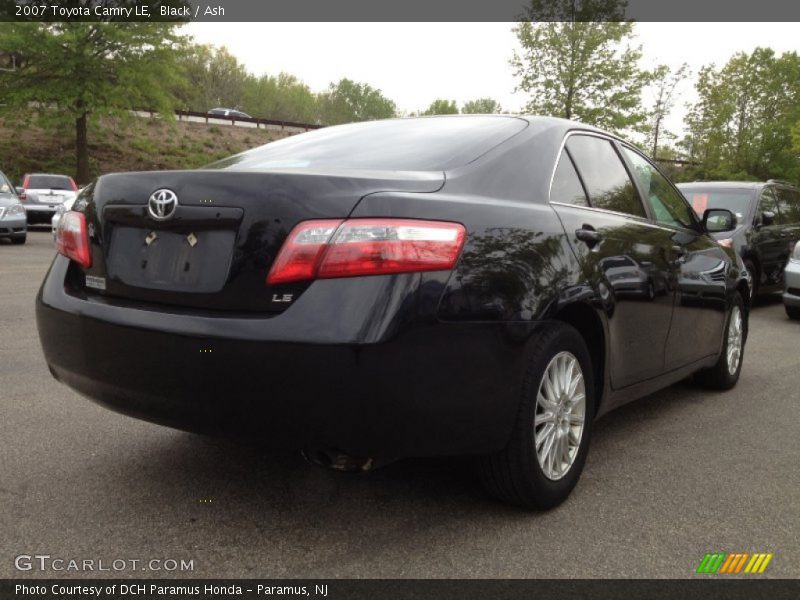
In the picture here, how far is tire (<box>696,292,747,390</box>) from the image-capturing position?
504 centimetres

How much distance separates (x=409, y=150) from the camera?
3201mm

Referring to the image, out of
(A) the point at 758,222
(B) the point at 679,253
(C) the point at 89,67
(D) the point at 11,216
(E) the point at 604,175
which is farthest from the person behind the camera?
(C) the point at 89,67

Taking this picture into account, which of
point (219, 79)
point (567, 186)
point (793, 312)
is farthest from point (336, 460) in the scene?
point (219, 79)

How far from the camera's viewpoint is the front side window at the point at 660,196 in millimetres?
4215

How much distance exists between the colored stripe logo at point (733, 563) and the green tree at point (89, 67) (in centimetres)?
2852

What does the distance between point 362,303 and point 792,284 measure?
25.6 ft

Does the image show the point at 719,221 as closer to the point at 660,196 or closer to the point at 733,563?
the point at 660,196

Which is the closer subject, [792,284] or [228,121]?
[792,284]

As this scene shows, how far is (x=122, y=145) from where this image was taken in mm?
37375

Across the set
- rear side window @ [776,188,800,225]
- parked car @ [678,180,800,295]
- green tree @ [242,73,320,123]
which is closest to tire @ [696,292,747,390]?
parked car @ [678,180,800,295]

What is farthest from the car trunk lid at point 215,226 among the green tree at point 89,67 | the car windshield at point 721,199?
the green tree at point 89,67

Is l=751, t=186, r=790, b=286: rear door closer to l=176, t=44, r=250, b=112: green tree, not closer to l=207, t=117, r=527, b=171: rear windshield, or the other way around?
l=207, t=117, r=527, b=171: rear windshield

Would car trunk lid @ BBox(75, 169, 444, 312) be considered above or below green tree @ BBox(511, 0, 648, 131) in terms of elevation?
below

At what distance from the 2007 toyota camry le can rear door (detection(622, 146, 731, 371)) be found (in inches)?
34.0
